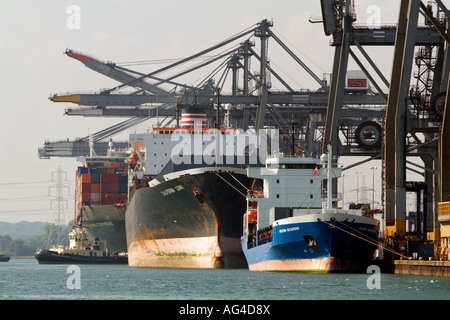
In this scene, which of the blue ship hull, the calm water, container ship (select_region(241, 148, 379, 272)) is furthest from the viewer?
container ship (select_region(241, 148, 379, 272))

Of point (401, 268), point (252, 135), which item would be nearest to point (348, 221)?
point (401, 268)

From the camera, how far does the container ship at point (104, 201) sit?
333 ft

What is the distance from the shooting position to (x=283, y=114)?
95000 mm

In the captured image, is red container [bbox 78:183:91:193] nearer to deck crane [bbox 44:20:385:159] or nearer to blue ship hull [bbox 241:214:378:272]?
deck crane [bbox 44:20:385:159]

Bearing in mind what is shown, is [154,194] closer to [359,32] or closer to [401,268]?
[359,32]

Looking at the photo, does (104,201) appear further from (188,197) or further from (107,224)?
(188,197)

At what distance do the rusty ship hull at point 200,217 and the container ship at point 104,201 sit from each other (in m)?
32.8

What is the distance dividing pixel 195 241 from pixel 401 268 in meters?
19.2

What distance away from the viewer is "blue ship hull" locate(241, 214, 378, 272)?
152 ft

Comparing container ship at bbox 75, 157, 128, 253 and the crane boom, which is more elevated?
the crane boom

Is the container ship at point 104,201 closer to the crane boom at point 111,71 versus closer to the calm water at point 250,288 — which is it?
the crane boom at point 111,71

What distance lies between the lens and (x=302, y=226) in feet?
153

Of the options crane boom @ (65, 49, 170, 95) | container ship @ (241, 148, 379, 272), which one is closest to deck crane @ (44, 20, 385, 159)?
crane boom @ (65, 49, 170, 95)

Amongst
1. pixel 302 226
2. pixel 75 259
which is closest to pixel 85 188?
pixel 75 259
